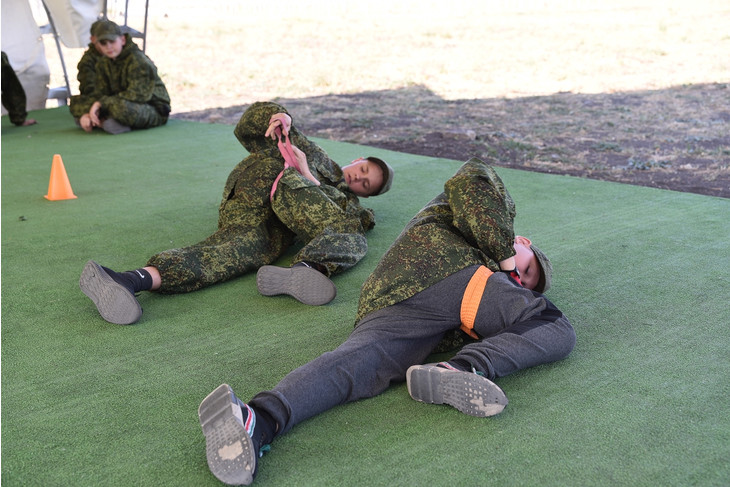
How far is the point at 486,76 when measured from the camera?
11062 mm

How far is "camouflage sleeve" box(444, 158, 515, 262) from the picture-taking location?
2086mm

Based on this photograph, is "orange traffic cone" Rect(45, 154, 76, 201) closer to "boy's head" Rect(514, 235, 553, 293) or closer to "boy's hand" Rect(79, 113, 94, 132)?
"boy's hand" Rect(79, 113, 94, 132)

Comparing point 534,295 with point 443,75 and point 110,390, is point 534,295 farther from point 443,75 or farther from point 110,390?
point 443,75

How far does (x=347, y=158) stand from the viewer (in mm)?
5652

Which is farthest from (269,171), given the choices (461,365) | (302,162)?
(461,365)

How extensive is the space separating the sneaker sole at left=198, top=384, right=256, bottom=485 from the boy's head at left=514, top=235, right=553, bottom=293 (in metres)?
1.06

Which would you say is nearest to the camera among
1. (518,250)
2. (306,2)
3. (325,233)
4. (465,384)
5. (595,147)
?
(465,384)

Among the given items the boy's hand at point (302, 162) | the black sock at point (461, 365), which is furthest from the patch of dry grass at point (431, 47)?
the black sock at point (461, 365)

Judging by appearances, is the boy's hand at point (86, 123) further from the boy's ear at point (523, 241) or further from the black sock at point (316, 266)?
the boy's ear at point (523, 241)

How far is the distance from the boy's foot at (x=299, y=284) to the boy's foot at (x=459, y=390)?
79cm

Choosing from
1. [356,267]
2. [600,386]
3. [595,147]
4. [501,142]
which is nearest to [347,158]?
[501,142]

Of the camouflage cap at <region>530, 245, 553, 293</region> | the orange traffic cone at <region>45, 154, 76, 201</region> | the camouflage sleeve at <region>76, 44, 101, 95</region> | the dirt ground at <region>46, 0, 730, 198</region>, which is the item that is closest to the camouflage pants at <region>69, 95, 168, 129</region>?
the camouflage sleeve at <region>76, 44, 101, 95</region>

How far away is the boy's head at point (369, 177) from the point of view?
357 centimetres

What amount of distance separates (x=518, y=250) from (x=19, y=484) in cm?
149
